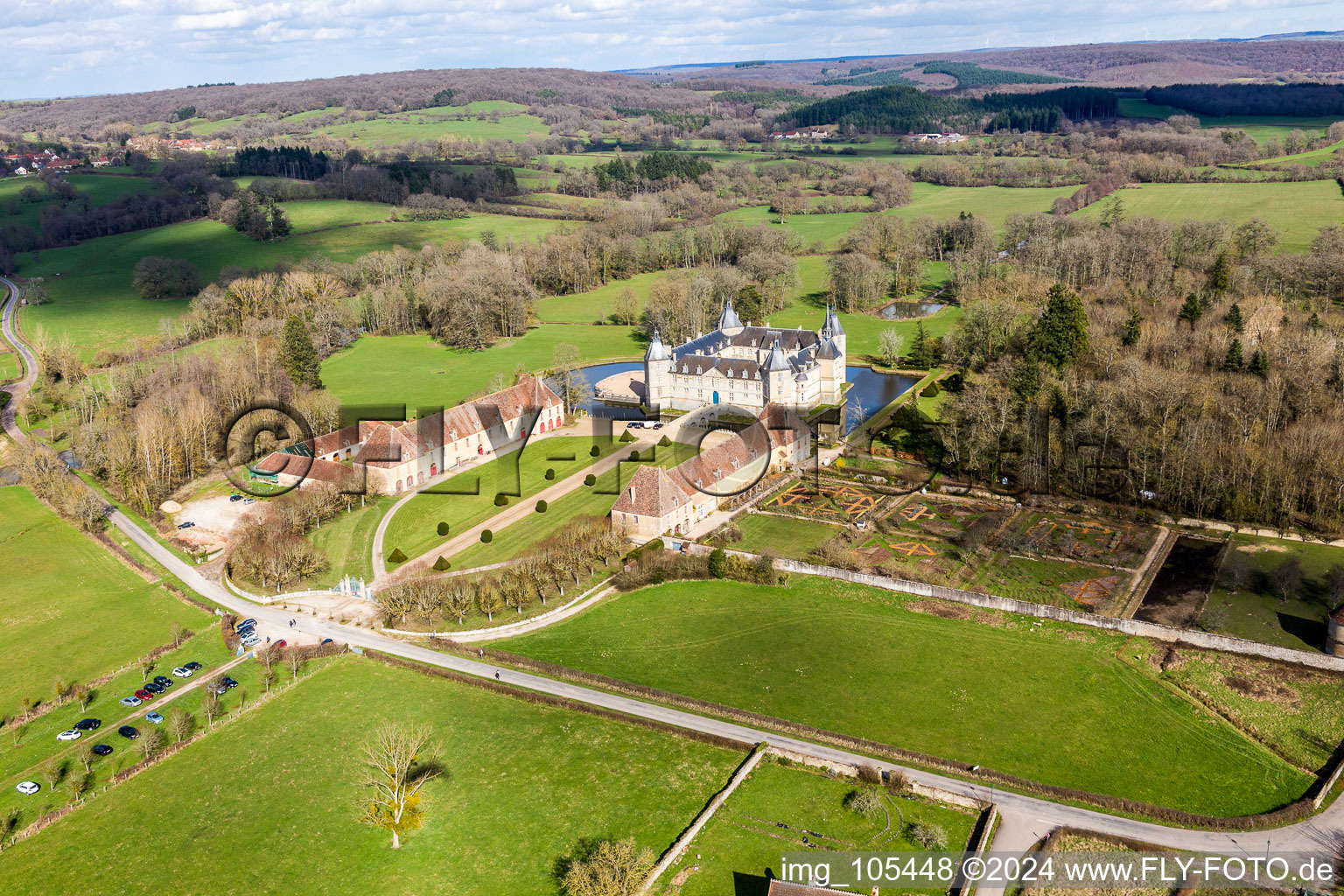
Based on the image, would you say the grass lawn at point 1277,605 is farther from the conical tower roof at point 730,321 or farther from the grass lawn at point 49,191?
the grass lawn at point 49,191

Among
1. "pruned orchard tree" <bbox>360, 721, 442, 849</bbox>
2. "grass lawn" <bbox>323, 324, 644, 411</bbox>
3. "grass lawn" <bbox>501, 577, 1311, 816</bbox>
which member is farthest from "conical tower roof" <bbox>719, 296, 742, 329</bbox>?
"pruned orchard tree" <bbox>360, 721, 442, 849</bbox>

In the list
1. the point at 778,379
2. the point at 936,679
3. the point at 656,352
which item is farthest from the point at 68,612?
the point at 778,379

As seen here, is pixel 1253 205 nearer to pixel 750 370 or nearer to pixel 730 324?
pixel 730 324

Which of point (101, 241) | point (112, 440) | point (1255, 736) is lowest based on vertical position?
point (1255, 736)

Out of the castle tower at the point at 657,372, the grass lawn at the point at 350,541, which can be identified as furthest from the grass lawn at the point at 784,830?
the castle tower at the point at 657,372

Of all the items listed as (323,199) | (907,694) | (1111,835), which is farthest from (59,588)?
(323,199)

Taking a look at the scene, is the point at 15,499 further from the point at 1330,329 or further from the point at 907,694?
the point at 1330,329
